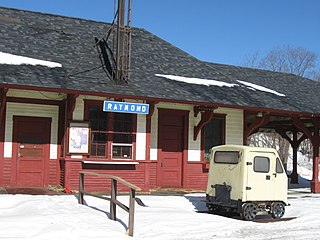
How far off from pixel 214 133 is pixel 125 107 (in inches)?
190

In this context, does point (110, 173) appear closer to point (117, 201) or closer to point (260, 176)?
point (117, 201)

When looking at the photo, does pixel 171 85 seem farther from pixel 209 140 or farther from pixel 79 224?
pixel 79 224

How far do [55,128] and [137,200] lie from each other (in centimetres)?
408

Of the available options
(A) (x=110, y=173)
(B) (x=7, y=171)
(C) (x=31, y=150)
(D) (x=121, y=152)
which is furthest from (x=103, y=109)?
(B) (x=7, y=171)

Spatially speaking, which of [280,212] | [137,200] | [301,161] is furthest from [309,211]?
[301,161]

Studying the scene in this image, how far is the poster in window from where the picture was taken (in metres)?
15.4

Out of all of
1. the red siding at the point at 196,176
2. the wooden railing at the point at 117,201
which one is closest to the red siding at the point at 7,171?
the wooden railing at the point at 117,201

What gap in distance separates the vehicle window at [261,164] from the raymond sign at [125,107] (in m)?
4.12

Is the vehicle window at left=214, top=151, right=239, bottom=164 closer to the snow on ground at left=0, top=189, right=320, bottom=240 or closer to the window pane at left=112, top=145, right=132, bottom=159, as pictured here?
the snow on ground at left=0, top=189, right=320, bottom=240

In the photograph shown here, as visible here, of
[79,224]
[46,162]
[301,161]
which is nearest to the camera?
[79,224]

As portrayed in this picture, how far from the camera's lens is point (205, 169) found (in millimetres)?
18281

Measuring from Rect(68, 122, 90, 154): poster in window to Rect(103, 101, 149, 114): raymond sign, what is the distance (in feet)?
3.97

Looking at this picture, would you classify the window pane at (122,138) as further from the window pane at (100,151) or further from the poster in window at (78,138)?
the poster in window at (78,138)

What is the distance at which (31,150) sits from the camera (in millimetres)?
15773
